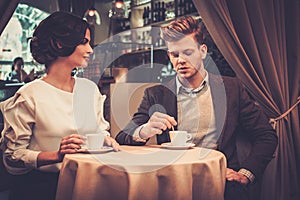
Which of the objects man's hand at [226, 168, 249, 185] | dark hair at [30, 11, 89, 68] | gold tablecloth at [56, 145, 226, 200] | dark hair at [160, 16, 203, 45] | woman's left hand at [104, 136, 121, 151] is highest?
dark hair at [160, 16, 203, 45]

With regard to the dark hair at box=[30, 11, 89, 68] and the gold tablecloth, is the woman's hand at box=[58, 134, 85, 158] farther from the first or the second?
the dark hair at box=[30, 11, 89, 68]

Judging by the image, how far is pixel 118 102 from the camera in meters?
2.99

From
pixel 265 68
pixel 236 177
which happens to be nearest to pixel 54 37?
pixel 236 177

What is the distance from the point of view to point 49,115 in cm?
183

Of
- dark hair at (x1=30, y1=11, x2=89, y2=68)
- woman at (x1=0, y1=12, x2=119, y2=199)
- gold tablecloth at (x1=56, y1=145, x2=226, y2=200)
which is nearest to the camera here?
gold tablecloth at (x1=56, y1=145, x2=226, y2=200)

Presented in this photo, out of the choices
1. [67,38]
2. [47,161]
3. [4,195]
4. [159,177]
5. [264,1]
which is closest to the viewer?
[159,177]

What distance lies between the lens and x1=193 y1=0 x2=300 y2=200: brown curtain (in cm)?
252

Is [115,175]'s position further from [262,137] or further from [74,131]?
[262,137]

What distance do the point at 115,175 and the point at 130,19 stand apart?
4.99m

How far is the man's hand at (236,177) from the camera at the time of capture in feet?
6.70

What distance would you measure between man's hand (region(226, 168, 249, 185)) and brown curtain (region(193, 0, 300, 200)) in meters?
0.56

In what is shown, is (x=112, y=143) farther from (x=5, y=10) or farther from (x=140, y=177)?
(x=5, y=10)

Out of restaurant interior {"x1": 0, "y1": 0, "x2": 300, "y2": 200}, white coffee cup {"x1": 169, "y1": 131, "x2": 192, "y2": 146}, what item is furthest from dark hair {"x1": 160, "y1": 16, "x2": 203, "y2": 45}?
white coffee cup {"x1": 169, "y1": 131, "x2": 192, "y2": 146}

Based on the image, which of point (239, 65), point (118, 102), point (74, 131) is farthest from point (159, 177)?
point (118, 102)
